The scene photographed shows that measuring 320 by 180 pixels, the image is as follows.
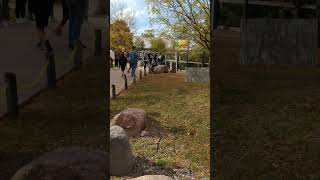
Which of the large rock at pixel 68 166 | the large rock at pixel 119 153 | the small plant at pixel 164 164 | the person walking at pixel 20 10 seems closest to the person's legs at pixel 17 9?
the person walking at pixel 20 10

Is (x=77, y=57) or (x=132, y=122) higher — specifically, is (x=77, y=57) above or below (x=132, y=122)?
above

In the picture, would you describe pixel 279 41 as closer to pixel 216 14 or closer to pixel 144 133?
pixel 216 14

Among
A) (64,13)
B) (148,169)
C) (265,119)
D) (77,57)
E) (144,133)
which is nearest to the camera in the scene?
(64,13)

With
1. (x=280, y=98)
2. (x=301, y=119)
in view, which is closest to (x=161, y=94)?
(x=301, y=119)

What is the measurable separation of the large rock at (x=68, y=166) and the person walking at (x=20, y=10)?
0.88 metres

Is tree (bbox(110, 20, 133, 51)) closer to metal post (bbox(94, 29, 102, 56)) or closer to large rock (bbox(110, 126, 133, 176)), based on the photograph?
large rock (bbox(110, 126, 133, 176))

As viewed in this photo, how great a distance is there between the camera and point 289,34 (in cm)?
364

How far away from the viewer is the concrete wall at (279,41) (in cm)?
364

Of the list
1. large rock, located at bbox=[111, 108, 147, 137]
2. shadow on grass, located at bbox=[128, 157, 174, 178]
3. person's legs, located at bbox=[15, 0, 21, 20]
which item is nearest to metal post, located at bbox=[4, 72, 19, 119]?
person's legs, located at bbox=[15, 0, 21, 20]

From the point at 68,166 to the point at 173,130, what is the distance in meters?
5.47

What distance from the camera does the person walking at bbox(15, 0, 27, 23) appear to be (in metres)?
2.85

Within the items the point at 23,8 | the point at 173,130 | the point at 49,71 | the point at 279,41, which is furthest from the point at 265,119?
the point at 173,130

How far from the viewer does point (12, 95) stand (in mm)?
2873

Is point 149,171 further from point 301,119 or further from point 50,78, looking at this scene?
point 50,78
